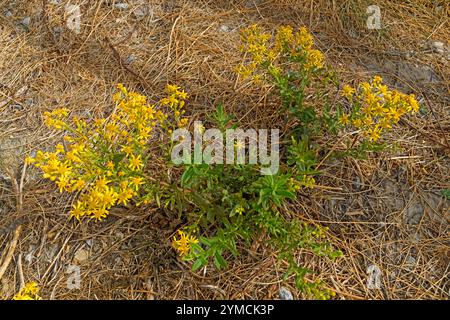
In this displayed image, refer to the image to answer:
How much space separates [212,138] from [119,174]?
2.55 ft

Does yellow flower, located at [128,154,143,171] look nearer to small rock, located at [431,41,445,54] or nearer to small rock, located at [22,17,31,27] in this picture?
small rock, located at [22,17,31,27]

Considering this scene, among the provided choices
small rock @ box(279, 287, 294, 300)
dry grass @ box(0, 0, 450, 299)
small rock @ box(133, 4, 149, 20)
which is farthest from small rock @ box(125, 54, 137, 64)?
small rock @ box(279, 287, 294, 300)

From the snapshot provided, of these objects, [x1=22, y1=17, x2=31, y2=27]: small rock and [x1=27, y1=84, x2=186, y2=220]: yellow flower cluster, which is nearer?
[x1=27, y1=84, x2=186, y2=220]: yellow flower cluster

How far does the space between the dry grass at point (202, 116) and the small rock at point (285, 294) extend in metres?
0.03

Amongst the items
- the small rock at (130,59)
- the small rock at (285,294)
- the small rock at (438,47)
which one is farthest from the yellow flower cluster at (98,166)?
the small rock at (438,47)

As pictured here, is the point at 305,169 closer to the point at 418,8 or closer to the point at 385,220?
the point at 385,220

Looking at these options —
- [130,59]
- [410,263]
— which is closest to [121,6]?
[130,59]

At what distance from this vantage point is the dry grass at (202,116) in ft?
6.16

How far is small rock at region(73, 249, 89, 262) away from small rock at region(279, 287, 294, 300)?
0.99 metres

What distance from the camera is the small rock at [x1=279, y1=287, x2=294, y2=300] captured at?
70.8 inches

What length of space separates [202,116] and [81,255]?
106 centimetres
